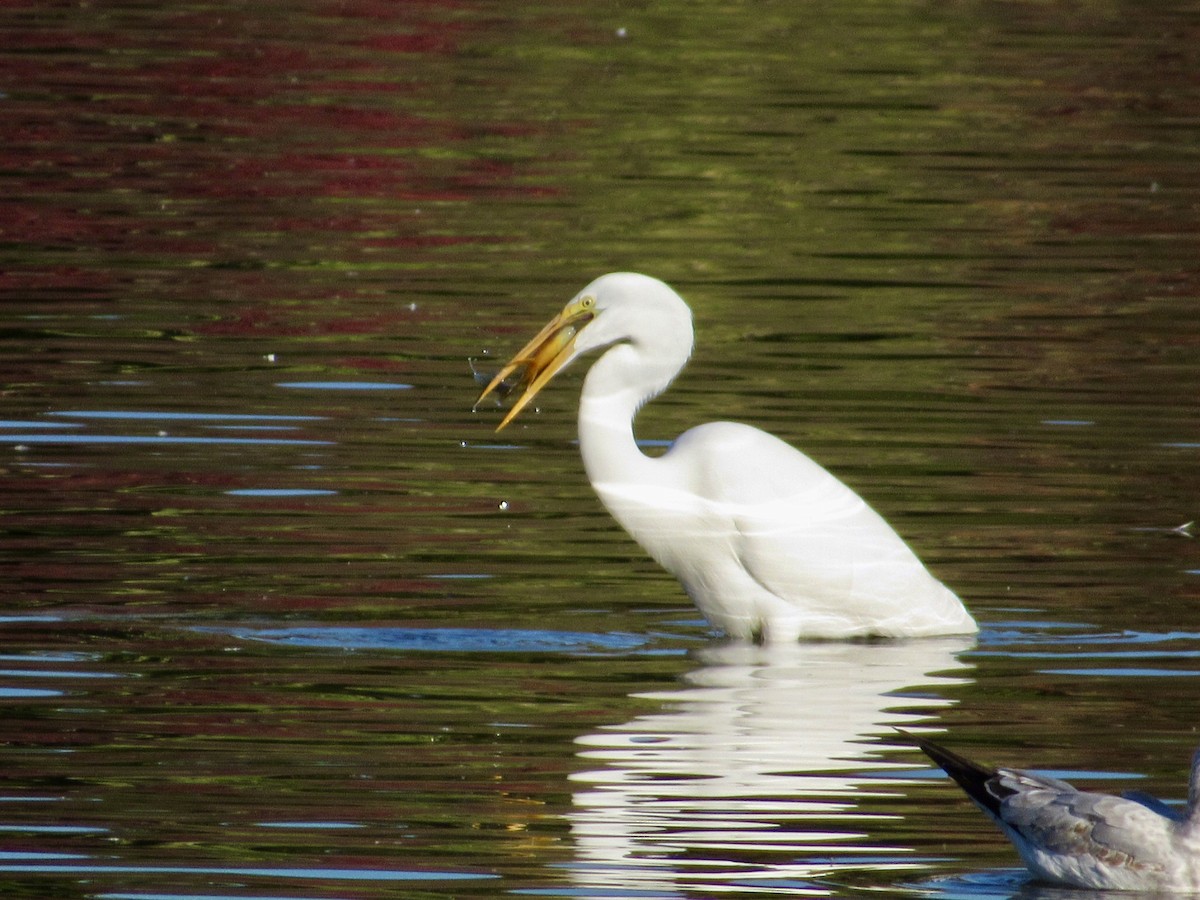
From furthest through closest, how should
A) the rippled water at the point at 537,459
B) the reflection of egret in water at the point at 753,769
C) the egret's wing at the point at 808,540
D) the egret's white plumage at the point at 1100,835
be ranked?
the egret's wing at the point at 808,540
the rippled water at the point at 537,459
the reflection of egret in water at the point at 753,769
the egret's white plumage at the point at 1100,835

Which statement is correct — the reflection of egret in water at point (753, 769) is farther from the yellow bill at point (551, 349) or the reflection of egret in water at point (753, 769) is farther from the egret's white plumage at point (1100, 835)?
the yellow bill at point (551, 349)

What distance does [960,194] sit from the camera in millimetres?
16578

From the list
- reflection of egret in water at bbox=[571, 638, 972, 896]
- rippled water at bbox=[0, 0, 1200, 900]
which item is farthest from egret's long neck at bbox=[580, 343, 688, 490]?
reflection of egret in water at bbox=[571, 638, 972, 896]

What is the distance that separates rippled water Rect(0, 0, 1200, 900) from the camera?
679 cm

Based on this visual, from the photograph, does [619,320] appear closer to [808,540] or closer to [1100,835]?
[808,540]

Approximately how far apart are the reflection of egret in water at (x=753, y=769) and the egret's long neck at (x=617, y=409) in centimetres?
64

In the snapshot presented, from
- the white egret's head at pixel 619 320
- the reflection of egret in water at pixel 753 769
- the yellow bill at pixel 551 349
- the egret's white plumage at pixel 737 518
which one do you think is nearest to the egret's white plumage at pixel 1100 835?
the reflection of egret in water at pixel 753 769

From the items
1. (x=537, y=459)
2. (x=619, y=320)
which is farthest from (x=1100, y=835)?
(x=537, y=459)

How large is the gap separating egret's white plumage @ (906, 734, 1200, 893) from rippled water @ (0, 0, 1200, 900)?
0.19 meters

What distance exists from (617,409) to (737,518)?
20.9 inches

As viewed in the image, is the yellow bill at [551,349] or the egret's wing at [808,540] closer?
the egret's wing at [808,540]

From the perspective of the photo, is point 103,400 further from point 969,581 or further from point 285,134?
point 285,134

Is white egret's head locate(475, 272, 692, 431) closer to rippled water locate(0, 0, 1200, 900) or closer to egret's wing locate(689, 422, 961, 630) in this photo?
egret's wing locate(689, 422, 961, 630)

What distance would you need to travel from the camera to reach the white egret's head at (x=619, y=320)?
866cm
